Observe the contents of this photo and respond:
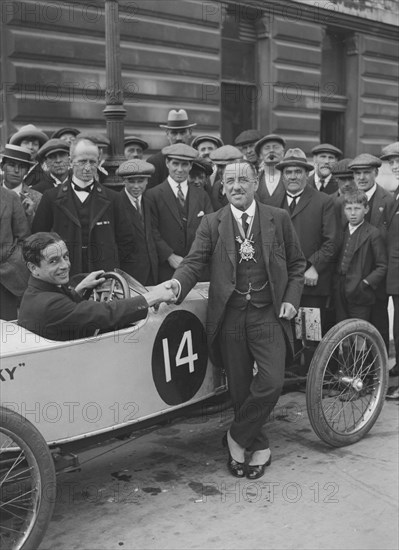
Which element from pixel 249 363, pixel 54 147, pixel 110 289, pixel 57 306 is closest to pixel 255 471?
pixel 249 363

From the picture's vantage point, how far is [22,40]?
30.2ft

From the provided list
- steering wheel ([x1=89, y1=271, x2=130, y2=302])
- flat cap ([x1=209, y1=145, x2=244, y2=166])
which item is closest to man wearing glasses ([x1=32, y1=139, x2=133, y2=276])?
steering wheel ([x1=89, y1=271, x2=130, y2=302])

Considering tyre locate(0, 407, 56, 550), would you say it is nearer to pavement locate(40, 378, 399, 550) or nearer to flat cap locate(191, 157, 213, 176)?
pavement locate(40, 378, 399, 550)

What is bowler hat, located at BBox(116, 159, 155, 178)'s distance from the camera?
5.54 meters

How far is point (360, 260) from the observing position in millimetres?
5590

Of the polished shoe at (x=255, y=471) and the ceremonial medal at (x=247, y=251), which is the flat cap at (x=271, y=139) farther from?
the polished shoe at (x=255, y=471)

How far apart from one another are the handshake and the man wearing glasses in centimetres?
137

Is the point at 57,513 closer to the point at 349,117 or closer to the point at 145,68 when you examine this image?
the point at 145,68

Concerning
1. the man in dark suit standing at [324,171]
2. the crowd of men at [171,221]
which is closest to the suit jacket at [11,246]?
the crowd of men at [171,221]

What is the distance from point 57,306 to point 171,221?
2.38m

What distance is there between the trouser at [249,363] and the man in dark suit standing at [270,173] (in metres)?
1.89

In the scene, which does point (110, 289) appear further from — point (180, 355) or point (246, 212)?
point (246, 212)

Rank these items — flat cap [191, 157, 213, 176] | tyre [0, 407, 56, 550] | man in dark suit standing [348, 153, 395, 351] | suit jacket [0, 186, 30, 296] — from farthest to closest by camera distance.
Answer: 1. flat cap [191, 157, 213, 176]
2. man in dark suit standing [348, 153, 395, 351]
3. suit jacket [0, 186, 30, 296]
4. tyre [0, 407, 56, 550]

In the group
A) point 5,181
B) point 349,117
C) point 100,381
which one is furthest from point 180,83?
point 100,381
